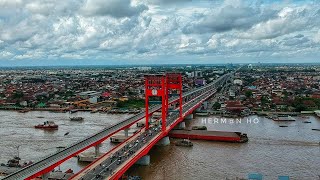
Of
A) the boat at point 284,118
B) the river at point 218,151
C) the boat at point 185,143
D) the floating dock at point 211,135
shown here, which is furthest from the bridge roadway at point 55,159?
the boat at point 284,118

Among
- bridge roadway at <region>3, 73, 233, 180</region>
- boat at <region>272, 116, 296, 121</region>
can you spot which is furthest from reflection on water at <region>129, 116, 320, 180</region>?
boat at <region>272, 116, 296, 121</region>

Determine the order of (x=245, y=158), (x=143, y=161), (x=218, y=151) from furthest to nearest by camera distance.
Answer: (x=218, y=151), (x=245, y=158), (x=143, y=161)

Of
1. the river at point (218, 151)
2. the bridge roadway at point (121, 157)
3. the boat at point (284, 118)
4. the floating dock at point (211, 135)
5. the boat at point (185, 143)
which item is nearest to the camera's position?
the bridge roadway at point (121, 157)

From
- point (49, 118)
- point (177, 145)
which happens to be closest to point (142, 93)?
point (49, 118)

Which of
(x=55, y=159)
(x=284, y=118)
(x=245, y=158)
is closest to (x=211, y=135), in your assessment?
(x=245, y=158)

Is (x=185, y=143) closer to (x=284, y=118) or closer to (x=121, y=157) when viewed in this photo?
(x=121, y=157)

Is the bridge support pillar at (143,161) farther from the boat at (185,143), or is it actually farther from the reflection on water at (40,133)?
the boat at (185,143)
